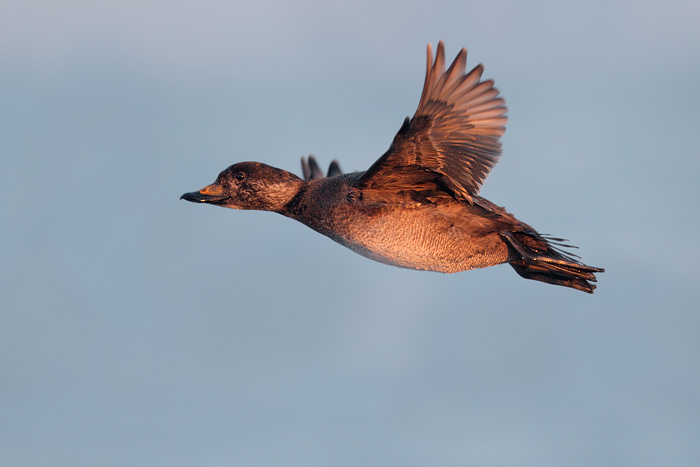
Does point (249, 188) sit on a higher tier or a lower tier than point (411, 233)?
higher

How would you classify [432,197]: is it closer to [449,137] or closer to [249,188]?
[449,137]

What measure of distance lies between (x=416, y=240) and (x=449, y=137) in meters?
1.31

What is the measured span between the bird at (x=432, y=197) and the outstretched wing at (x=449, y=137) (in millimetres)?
11

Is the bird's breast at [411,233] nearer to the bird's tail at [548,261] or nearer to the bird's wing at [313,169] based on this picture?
the bird's tail at [548,261]

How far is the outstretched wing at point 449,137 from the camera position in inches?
345

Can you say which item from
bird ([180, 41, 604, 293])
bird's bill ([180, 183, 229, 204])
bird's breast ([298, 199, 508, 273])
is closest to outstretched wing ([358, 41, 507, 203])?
bird ([180, 41, 604, 293])

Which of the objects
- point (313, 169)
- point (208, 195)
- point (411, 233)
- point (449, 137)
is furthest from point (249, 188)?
point (313, 169)

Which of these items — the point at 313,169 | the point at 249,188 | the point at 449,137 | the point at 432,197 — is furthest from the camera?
the point at 313,169

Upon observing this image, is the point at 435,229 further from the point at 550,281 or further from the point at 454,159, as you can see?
the point at 550,281

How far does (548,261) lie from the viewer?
10008mm

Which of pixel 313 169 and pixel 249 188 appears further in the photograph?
pixel 313 169

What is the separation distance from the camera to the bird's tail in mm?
10000

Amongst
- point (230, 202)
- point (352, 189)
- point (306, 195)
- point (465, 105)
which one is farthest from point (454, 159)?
point (230, 202)

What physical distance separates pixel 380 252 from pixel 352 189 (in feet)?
2.62
